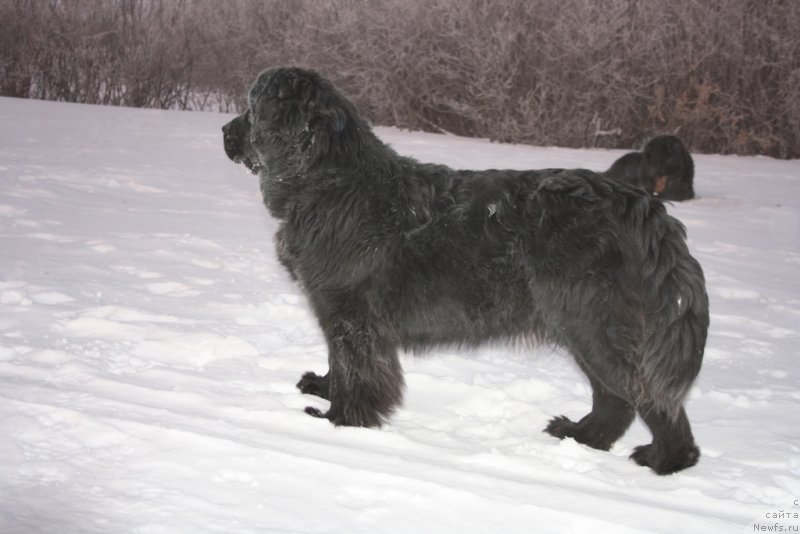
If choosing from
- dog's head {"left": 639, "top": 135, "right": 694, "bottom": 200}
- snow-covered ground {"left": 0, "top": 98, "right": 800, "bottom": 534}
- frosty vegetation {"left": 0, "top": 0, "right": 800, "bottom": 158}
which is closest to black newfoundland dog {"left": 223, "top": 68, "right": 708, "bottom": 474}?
snow-covered ground {"left": 0, "top": 98, "right": 800, "bottom": 534}

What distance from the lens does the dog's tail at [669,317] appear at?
343cm

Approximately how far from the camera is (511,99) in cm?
1377

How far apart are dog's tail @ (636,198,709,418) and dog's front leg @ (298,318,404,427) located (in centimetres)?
119

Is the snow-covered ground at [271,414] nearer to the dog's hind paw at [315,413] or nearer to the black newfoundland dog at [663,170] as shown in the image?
the dog's hind paw at [315,413]

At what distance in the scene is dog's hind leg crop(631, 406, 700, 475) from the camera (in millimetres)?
3553

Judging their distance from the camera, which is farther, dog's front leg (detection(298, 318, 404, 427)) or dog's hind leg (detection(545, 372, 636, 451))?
dog's front leg (detection(298, 318, 404, 427))

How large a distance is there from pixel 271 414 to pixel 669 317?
6.10 feet

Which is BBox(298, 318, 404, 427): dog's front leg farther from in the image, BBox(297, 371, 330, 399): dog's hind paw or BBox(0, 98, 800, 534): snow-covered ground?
BBox(297, 371, 330, 399): dog's hind paw

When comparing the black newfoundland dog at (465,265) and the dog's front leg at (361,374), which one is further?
the dog's front leg at (361,374)

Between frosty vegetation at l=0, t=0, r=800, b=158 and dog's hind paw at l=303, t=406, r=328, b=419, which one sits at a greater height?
frosty vegetation at l=0, t=0, r=800, b=158

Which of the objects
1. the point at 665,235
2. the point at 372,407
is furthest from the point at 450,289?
the point at 665,235

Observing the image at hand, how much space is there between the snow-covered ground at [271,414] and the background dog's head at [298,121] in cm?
119

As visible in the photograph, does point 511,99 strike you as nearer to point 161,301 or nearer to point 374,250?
point 161,301

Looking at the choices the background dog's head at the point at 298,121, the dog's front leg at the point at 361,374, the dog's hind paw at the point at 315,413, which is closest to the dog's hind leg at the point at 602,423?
the dog's front leg at the point at 361,374
